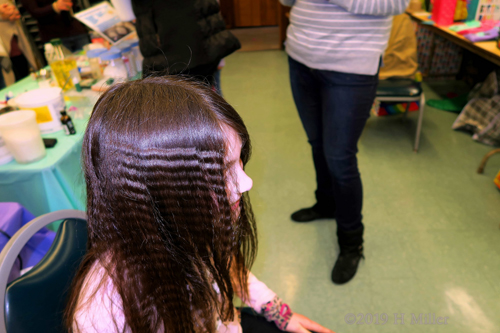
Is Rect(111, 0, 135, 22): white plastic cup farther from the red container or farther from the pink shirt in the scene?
the red container

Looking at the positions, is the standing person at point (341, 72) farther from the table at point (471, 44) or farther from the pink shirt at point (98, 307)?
the table at point (471, 44)

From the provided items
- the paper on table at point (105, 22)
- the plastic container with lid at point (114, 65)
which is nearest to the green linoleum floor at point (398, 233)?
the plastic container with lid at point (114, 65)

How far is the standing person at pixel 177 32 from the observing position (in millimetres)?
1230

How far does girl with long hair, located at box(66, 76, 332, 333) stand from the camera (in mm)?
467

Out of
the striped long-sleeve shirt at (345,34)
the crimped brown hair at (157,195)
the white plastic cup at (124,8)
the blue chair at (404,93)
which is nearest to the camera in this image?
the crimped brown hair at (157,195)

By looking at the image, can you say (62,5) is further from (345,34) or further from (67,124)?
(345,34)

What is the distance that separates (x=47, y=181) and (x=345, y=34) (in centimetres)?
107

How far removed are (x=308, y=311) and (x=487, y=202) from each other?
A: 112cm

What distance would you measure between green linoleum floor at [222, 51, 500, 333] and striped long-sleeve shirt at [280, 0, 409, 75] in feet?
2.80

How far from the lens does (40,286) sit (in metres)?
0.58

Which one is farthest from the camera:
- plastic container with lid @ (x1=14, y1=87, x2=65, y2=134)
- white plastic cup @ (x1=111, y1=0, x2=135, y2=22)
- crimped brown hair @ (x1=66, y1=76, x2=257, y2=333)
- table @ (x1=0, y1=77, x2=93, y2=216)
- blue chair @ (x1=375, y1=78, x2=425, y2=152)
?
blue chair @ (x1=375, y1=78, x2=425, y2=152)

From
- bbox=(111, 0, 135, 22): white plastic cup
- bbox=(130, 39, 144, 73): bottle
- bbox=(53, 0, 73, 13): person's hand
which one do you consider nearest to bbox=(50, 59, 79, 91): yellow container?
bbox=(130, 39, 144, 73): bottle

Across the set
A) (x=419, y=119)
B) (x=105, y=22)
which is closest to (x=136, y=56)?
(x=105, y=22)

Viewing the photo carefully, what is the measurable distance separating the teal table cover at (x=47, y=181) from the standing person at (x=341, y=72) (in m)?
0.84
